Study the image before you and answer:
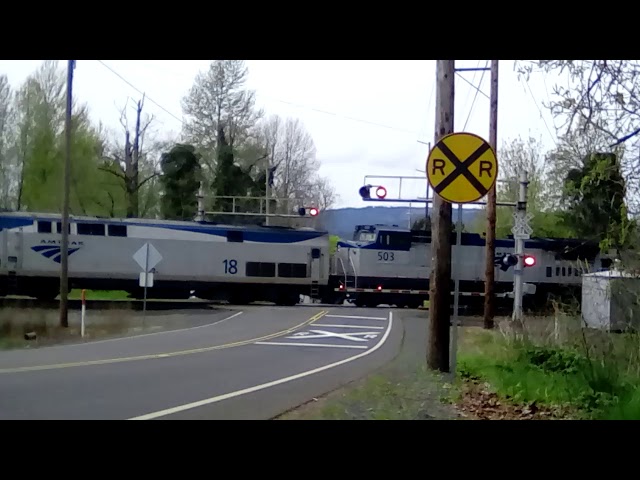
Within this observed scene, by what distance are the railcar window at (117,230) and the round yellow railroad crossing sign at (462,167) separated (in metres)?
21.8

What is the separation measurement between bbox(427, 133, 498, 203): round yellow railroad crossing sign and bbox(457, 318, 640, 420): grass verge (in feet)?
8.19

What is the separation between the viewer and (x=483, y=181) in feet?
31.5

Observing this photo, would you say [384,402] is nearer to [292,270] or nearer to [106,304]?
[106,304]

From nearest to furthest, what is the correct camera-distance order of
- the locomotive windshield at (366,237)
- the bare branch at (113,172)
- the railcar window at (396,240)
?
the bare branch at (113,172), the railcar window at (396,240), the locomotive windshield at (366,237)

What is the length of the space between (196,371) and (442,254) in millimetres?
4633

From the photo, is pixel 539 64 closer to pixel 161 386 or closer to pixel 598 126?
pixel 598 126

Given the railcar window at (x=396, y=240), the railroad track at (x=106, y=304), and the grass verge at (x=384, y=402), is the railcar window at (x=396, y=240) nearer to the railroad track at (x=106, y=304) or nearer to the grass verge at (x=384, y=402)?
the railroad track at (x=106, y=304)

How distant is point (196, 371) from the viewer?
12984 mm

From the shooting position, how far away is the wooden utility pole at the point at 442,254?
11984 mm

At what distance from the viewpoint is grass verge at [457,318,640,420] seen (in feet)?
28.3

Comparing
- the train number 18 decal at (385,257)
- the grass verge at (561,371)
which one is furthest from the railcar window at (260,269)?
the grass verge at (561,371)
